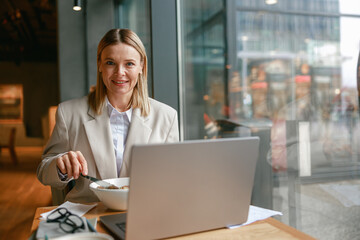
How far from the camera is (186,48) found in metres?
2.27

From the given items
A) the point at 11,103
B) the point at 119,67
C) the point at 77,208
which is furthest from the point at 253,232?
the point at 11,103

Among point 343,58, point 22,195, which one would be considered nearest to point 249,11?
point 343,58

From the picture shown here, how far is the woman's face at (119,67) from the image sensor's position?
1.46 meters

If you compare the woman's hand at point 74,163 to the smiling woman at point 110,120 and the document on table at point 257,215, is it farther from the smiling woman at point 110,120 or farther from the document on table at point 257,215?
the document on table at point 257,215

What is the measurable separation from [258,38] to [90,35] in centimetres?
280

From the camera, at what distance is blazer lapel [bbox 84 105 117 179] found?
4.73 feet

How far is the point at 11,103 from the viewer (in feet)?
35.1

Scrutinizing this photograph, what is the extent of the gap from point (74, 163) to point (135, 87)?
24.9 inches

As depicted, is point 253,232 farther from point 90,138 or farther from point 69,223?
point 90,138

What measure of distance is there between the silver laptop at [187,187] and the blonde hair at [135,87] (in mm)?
785

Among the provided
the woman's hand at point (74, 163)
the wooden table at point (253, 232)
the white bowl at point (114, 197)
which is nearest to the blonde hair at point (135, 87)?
the woman's hand at point (74, 163)

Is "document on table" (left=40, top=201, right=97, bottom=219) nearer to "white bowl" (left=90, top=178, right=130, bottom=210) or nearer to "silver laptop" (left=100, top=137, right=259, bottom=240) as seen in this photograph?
"white bowl" (left=90, top=178, right=130, bottom=210)

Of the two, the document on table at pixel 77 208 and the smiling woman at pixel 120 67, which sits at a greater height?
the smiling woman at pixel 120 67

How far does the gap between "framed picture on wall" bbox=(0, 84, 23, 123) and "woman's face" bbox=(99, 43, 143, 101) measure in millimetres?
10498
